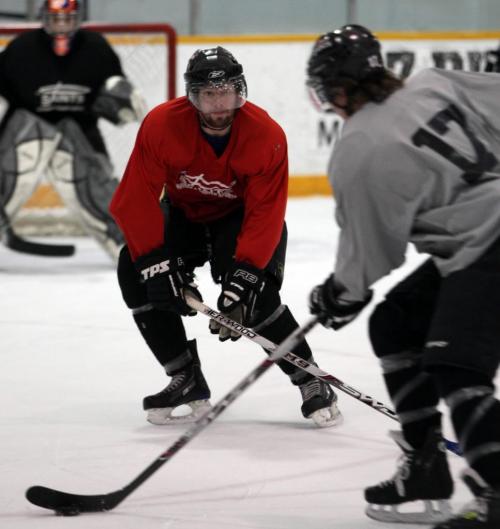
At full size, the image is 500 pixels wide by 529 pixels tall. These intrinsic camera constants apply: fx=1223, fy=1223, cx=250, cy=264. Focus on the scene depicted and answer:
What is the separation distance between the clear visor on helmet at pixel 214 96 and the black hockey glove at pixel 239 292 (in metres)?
0.36

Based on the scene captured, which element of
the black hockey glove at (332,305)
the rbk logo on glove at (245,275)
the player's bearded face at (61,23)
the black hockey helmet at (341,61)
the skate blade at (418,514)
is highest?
the black hockey helmet at (341,61)

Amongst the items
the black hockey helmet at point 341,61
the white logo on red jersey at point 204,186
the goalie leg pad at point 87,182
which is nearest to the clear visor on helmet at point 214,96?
the white logo on red jersey at point 204,186

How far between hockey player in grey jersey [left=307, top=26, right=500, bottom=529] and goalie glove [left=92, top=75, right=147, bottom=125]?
10.4 feet

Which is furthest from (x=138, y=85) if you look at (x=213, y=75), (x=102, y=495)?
(x=102, y=495)

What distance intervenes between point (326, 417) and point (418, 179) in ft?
3.51

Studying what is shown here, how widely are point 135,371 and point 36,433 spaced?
2.23 feet

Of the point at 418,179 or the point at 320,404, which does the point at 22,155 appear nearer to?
the point at 320,404

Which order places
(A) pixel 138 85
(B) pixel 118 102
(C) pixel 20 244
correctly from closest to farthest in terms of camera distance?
(B) pixel 118 102 < (C) pixel 20 244 < (A) pixel 138 85

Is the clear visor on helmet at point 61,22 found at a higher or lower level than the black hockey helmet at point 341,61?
lower

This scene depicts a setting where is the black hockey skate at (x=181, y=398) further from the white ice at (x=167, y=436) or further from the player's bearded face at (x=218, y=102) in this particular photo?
the player's bearded face at (x=218, y=102)

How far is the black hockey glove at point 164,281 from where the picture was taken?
281cm

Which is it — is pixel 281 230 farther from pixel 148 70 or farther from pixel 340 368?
pixel 148 70

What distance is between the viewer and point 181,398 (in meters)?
3.00

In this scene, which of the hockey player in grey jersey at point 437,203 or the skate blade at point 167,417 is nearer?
the hockey player in grey jersey at point 437,203
